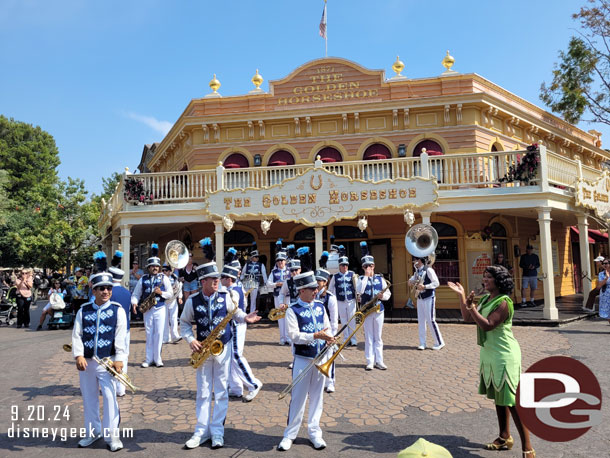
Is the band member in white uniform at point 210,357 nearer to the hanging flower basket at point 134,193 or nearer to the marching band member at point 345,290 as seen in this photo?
the marching band member at point 345,290

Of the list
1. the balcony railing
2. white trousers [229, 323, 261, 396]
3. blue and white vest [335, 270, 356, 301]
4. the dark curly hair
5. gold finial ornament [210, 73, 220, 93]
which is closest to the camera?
the dark curly hair

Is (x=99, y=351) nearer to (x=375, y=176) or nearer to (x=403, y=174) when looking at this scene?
(x=403, y=174)

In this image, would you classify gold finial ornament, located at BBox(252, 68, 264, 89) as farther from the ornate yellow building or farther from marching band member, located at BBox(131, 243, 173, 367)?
marching band member, located at BBox(131, 243, 173, 367)

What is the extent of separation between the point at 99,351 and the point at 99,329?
0.23 m

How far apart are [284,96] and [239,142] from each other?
2.55m

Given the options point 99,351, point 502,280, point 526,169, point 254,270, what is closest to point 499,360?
point 502,280

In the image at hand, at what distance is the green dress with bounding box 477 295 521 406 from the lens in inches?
168

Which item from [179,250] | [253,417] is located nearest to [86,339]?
[253,417]

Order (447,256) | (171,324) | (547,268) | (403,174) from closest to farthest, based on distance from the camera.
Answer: (171,324) → (547,268) → (403,174) → (447,256)

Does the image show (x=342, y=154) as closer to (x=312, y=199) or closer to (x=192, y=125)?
(x=312, y=199)

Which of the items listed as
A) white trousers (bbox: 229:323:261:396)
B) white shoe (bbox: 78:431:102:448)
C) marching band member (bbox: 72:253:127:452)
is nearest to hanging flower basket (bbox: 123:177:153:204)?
white trousers (bbox: 229:323:261:396)

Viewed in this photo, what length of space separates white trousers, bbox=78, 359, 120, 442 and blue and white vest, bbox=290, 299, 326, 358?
2.00 metres

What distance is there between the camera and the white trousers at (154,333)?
8461 mm

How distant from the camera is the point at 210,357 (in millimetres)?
4898
